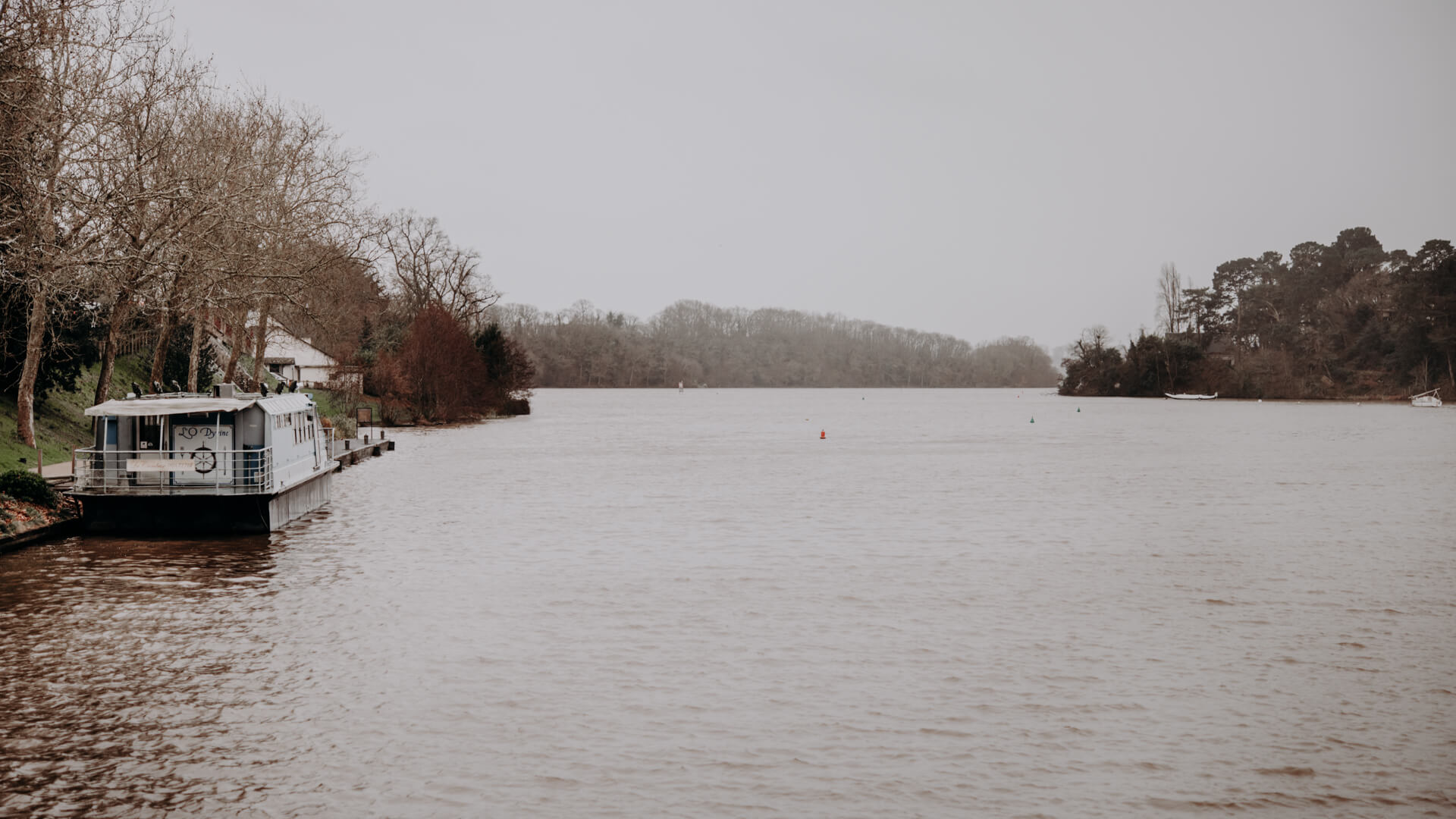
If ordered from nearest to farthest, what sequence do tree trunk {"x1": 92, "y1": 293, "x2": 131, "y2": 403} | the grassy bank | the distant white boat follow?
the grassy bank < tree trunk {"x1": 92, "y1": 293, "x2": 131, "y2": 403} < the distant white boat

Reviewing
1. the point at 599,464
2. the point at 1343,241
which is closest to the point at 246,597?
the point at 599,464

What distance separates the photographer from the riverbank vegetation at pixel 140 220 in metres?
22.9

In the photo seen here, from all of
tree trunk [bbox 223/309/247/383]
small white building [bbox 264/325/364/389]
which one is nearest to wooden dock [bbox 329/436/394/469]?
tree trunk [bbox 223/309/247/383]

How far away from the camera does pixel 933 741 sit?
10273 mm

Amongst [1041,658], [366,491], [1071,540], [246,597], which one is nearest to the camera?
[1041,658]

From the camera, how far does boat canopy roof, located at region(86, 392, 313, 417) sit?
76.8 feet

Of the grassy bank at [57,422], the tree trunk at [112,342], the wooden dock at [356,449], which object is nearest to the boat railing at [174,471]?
the grassy bank at [57,422]

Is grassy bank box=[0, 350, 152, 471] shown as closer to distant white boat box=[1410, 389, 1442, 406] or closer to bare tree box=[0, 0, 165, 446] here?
bare tree box=[0, 0, 165, 446]

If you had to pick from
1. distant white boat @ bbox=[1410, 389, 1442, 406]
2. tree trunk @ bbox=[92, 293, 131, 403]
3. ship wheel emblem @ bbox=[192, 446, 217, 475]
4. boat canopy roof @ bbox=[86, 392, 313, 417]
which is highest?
tree trunk @ bbox=[92, 293, 131, 403]

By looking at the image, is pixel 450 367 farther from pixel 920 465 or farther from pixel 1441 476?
pixel 1441 476

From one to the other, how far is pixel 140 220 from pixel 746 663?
→ 74.2 ft

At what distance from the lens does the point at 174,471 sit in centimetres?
2375

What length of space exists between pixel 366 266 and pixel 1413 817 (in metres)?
53.9

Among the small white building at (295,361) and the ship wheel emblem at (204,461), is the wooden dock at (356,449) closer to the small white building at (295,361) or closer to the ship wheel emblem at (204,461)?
the ship wheel emblem at (204,461)
